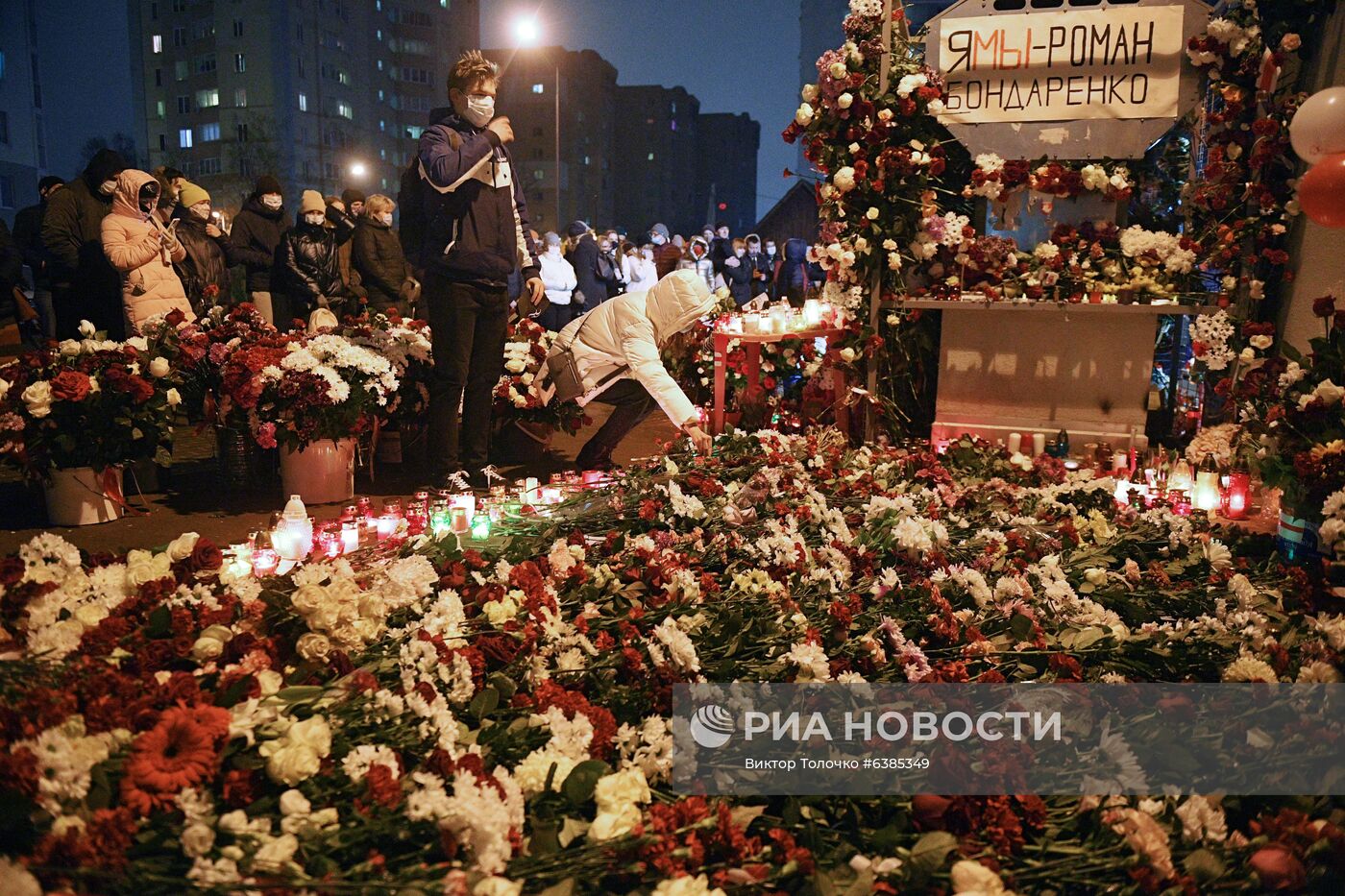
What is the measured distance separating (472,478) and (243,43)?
55.0 m

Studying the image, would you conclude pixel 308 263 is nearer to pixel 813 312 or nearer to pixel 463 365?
pixel 463 365

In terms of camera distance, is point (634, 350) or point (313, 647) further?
point (634, 350)

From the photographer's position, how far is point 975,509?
444cm

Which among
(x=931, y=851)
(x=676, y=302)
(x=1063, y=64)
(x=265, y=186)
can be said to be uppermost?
(x=1063, y=64)

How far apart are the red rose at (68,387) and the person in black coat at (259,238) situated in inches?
134

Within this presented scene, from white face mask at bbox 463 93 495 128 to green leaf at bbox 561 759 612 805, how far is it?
4058 mm

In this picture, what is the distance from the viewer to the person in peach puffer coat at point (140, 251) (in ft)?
18.7

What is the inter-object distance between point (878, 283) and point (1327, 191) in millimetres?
2947

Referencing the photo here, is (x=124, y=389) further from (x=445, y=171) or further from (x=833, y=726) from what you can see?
(x=833, y=726)

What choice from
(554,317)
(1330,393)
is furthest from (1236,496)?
(554,317)

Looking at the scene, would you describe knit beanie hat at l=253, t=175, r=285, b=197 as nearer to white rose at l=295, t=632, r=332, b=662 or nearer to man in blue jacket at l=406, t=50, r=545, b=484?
Answer: man in blue jacket at l=406, t=50, r=545, b=484

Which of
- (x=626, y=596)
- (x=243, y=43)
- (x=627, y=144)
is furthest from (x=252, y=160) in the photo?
(x=626, y=596)

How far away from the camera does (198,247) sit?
25.3 ft

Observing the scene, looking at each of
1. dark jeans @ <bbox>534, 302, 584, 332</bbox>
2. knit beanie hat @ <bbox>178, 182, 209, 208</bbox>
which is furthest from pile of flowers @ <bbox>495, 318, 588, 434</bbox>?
dark jeans @ <bbox>534, 302, 584, 332</bbox>
